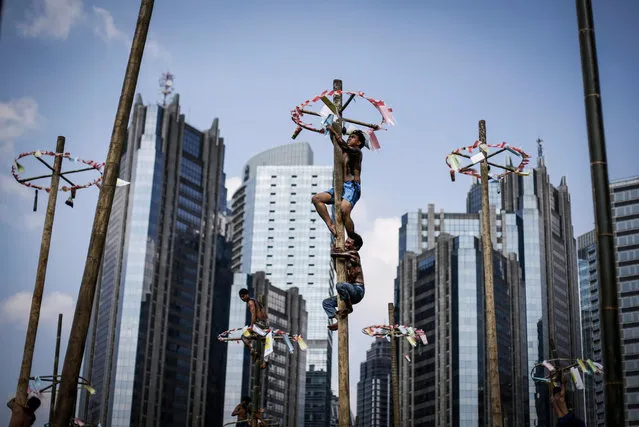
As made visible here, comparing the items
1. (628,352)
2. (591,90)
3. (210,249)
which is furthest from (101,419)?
(591,90)

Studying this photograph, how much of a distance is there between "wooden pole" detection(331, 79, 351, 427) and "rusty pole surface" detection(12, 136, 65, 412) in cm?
890

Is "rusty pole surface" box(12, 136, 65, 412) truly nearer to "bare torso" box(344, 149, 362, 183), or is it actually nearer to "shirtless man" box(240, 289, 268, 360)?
"shirtless man" box(240, 289, 268, 360)

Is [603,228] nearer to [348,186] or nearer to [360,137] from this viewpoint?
[348,186]

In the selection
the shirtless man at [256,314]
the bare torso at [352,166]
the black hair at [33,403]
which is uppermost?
the bare torso at [352,166]

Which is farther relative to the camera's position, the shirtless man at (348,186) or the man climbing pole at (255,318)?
the man climbing pole at (255,318)

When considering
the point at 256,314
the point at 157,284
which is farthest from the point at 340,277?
the point at 157,284

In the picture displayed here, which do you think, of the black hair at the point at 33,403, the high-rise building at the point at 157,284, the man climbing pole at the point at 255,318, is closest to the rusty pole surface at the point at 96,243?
the black hair at the point at 33,403

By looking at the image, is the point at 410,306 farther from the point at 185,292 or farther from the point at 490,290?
the point at 490,290

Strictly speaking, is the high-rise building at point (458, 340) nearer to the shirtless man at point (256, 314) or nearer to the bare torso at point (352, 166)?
the shirtless man at point (256, 314)

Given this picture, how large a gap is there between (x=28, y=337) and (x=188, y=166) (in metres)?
173

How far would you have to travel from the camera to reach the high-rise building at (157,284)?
17050 centimetres

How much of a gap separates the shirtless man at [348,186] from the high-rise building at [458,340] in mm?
156708

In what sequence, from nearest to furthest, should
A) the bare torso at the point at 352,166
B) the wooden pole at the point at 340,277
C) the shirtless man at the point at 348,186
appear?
the wooden pole at the point at 340,277 < the shirtless man at the point at 348,186 < the bare torso at the point at 352,166

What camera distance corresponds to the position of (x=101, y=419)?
539 feet
